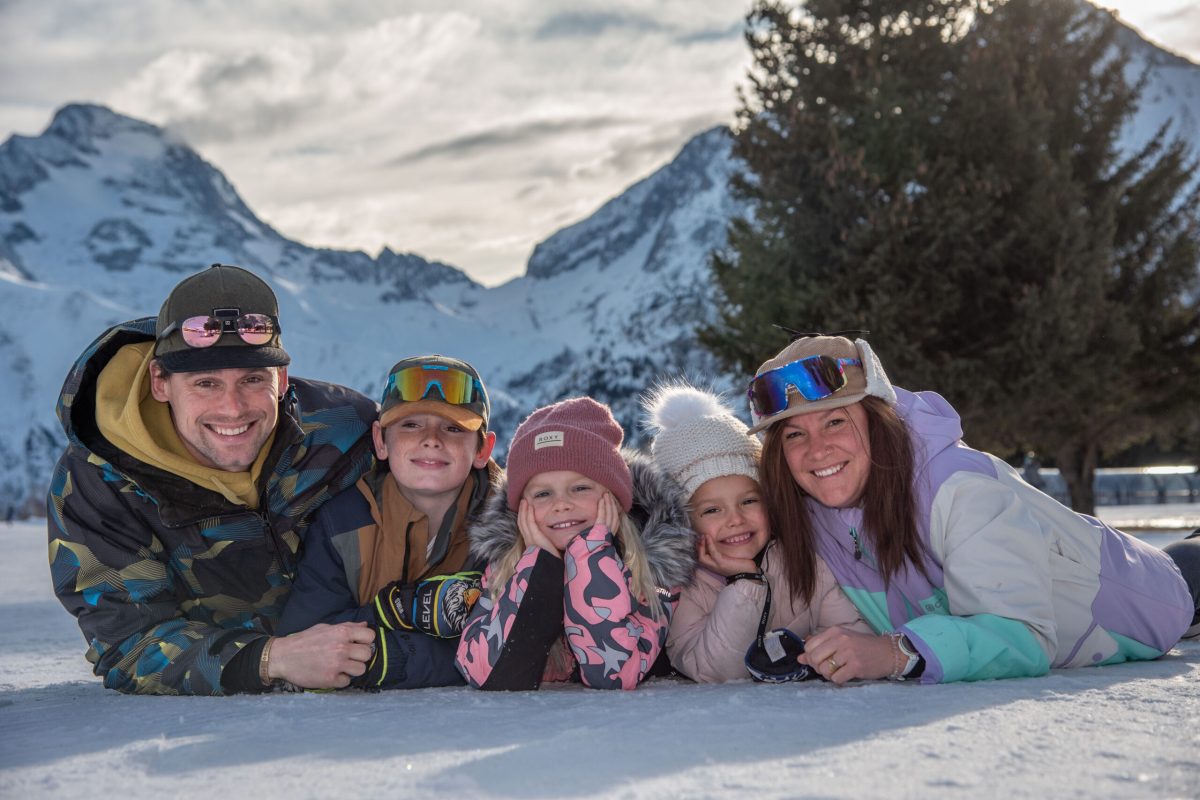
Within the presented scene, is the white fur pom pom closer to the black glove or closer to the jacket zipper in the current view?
the jacket zipper

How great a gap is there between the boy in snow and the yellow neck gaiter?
0.31 m

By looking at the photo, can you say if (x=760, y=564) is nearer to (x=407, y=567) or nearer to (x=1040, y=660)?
(x=1040, y=660)

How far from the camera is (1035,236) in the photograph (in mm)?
12750

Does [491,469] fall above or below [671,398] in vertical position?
below

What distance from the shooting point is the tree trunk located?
15359 mm

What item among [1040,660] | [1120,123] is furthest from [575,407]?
[1120,123]

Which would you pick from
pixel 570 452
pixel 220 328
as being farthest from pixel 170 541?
pixel 570 452

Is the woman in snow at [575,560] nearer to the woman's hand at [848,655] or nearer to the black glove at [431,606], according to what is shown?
the black glove at [431,606]

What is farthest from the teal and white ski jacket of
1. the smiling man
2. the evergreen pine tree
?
the evergreen pine tree

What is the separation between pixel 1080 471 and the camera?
15.7 meters

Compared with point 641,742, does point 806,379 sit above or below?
above

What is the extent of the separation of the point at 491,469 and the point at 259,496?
0.90 metres

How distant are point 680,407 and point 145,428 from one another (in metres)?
1.95

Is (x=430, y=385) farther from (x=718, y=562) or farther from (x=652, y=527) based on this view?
(x=718, y=562)
